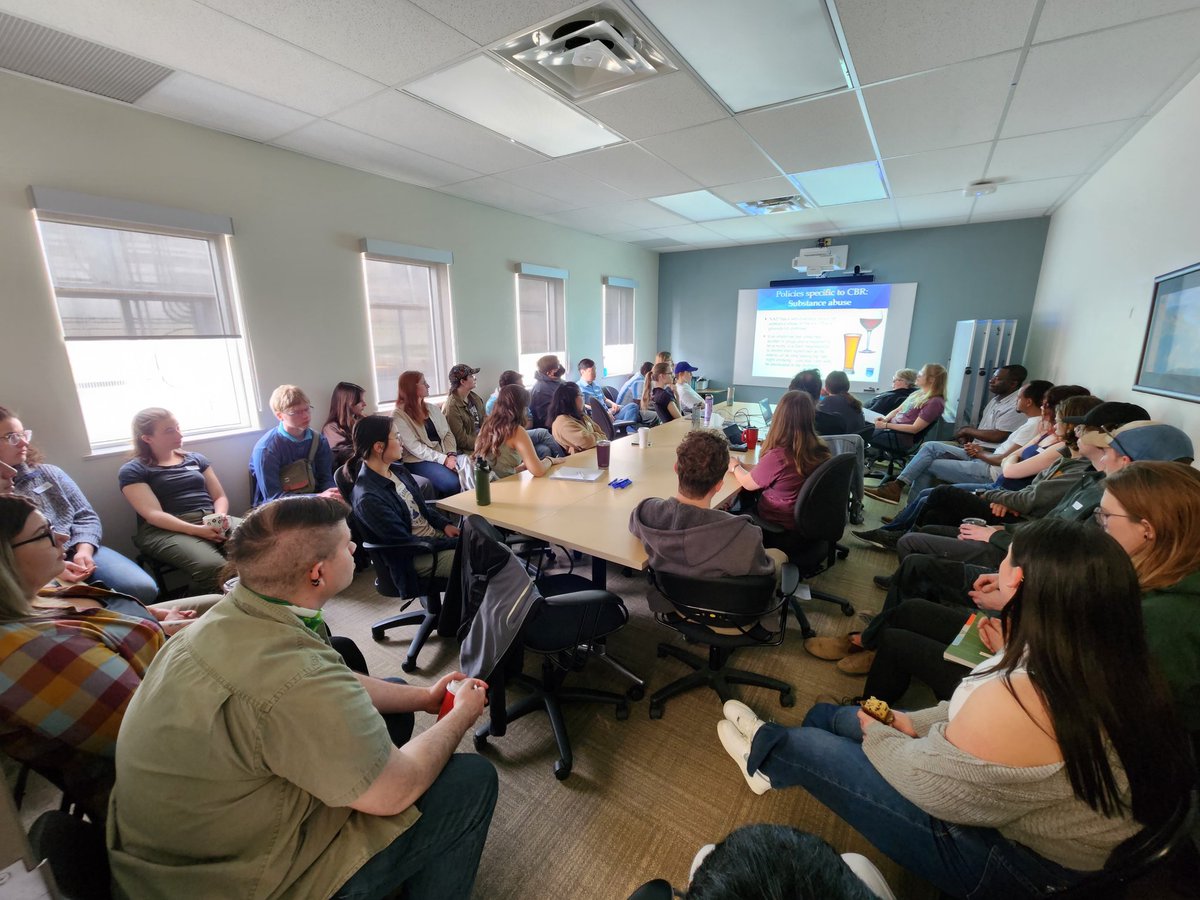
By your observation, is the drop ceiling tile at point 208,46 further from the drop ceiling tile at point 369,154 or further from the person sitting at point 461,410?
the person sitting at point 461,410

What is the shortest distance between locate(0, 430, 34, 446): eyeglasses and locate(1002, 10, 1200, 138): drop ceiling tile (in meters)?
4.90

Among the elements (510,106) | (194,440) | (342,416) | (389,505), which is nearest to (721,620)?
(389,505)

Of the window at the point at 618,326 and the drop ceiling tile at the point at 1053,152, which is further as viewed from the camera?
the window at the point at 618,326

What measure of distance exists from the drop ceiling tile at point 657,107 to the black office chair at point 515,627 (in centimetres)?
235

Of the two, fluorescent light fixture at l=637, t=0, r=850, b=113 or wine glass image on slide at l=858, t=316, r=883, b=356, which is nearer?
fluorescent light fixture at l=637, t=0, r=850, b=113

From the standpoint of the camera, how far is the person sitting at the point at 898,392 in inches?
208

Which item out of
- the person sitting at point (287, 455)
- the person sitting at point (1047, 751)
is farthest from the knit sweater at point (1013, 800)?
the person sitting at point (287, 455)

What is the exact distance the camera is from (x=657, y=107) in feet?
8.54

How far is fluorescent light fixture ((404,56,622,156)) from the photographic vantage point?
7.48ft

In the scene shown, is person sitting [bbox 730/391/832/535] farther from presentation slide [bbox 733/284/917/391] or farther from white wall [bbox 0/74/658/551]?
presentation slide [bbox 733/284/917/391]

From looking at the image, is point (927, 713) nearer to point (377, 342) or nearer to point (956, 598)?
point (956, 598)

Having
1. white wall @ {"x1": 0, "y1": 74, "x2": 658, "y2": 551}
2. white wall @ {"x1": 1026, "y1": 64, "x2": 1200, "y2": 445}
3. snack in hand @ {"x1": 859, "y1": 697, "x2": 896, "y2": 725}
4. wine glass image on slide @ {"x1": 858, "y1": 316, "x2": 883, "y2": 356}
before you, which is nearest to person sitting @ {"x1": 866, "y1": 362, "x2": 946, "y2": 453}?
white wall @ {"x1": 1026, "y1": 64, "x2": 1200, "y2": 445}

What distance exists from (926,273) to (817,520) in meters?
5.35

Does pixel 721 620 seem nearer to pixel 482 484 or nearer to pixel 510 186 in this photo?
pixel 482 484
